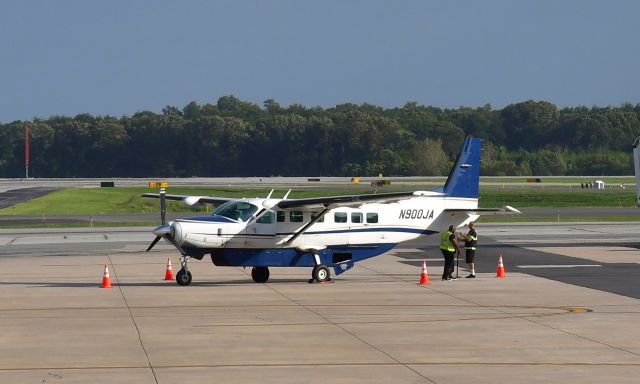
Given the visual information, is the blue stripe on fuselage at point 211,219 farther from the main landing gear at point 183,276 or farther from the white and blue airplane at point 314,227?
the main landing gear at point 183,276

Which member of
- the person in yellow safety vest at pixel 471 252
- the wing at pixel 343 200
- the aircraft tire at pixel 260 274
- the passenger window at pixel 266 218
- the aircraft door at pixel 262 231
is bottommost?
the aircraft tire at pixel 260 274

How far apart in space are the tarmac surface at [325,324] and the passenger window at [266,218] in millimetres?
1798

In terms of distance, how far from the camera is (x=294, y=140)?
163 m

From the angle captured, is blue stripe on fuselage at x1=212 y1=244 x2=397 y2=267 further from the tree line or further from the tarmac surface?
the tree line

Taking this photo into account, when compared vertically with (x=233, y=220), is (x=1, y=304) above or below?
below

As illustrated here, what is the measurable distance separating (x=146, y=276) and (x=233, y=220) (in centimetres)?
497

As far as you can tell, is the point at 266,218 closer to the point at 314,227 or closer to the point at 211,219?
the point at 314,227

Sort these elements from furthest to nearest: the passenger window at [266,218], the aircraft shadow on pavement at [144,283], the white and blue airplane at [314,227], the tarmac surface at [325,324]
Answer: the aircraft shadow on pavement at [144,283] → the passenger window at [266,218] → the white and blue airplane at [314,227] → the tarmac surface at [325,324]

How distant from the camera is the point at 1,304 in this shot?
83.1 ft

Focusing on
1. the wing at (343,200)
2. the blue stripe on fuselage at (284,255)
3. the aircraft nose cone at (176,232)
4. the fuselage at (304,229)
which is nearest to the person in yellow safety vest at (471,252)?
the fuselage at (304,229)

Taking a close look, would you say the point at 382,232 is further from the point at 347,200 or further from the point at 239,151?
the point at 239,151

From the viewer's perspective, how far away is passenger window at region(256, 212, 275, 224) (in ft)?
97.5

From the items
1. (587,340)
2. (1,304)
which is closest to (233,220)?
(1,304)

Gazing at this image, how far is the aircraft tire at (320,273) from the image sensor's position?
30.3m
